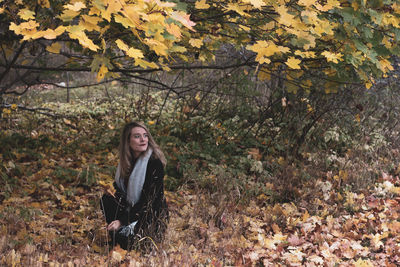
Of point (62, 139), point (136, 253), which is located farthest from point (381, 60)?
point (62, 139)

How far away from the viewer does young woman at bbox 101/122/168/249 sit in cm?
311

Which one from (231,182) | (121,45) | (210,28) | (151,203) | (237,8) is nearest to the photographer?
(121,45)

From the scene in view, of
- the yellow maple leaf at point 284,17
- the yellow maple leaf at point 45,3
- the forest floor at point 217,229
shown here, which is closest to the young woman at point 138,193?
the forest floor at point 217,229

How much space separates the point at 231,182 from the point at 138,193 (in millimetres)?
1528

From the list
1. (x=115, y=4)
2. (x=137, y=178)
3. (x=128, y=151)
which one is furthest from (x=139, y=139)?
(x=115, y=4)

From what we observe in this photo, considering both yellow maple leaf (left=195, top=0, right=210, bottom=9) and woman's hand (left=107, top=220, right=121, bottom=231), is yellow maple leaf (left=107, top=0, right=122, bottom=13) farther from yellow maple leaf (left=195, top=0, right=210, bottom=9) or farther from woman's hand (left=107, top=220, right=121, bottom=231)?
woman's hand (left=107, top=220, right=121, bottom=231)

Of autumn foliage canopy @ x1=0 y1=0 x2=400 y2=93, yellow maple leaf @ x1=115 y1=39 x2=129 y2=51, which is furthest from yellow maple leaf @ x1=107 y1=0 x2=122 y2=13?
yellow maple leaf @ x1=115 y1=39 x2=129 y2=51

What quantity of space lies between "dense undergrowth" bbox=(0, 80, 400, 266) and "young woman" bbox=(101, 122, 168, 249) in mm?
167

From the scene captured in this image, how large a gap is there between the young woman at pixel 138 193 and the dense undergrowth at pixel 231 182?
0.55ft

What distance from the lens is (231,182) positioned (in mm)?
4426

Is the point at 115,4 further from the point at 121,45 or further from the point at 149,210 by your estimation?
the point at 149,210

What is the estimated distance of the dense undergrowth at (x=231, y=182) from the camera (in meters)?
3.14

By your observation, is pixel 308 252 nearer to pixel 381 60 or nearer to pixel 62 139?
pixel 381 60

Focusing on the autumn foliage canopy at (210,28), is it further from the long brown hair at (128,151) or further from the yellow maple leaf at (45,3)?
the long brown hair at (128,151)
